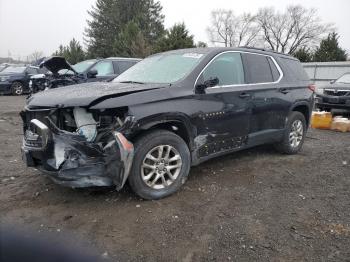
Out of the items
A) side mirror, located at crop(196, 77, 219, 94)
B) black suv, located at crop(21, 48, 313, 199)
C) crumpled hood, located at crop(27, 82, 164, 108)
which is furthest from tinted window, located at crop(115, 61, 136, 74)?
side mirror, located at crop(196, 77, 219, 94)

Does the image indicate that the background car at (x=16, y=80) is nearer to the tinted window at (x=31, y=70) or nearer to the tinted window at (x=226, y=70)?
the tinted window at (x=31, y=70)

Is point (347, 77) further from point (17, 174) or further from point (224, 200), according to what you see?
point (17, 174)

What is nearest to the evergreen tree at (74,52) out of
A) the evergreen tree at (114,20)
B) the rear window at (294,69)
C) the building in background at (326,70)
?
the evergreen tree at (114,20)

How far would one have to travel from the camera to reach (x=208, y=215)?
12.0ft

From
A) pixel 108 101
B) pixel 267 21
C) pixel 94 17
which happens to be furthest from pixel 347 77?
pixel 267 21

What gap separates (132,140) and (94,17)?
144ft

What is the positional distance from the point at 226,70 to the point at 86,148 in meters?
2.29

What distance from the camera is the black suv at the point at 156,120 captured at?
358 cm

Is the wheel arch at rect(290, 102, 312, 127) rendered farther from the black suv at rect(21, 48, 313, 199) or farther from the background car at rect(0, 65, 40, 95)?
the background car at rect(0, 65, 40, 95)

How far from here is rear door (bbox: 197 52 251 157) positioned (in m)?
4.42

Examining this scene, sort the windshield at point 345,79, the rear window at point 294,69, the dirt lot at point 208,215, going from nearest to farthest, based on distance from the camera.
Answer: the dirt lot at point 208,215
the rear window at point 294,69
the windshield at point 345,79

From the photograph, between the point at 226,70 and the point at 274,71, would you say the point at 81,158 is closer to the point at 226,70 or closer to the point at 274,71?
the point at 226,70

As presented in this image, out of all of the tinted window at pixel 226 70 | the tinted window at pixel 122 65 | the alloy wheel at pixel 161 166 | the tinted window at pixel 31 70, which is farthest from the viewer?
the tinted window at pixel 31 70

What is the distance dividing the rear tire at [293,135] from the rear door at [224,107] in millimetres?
1222
